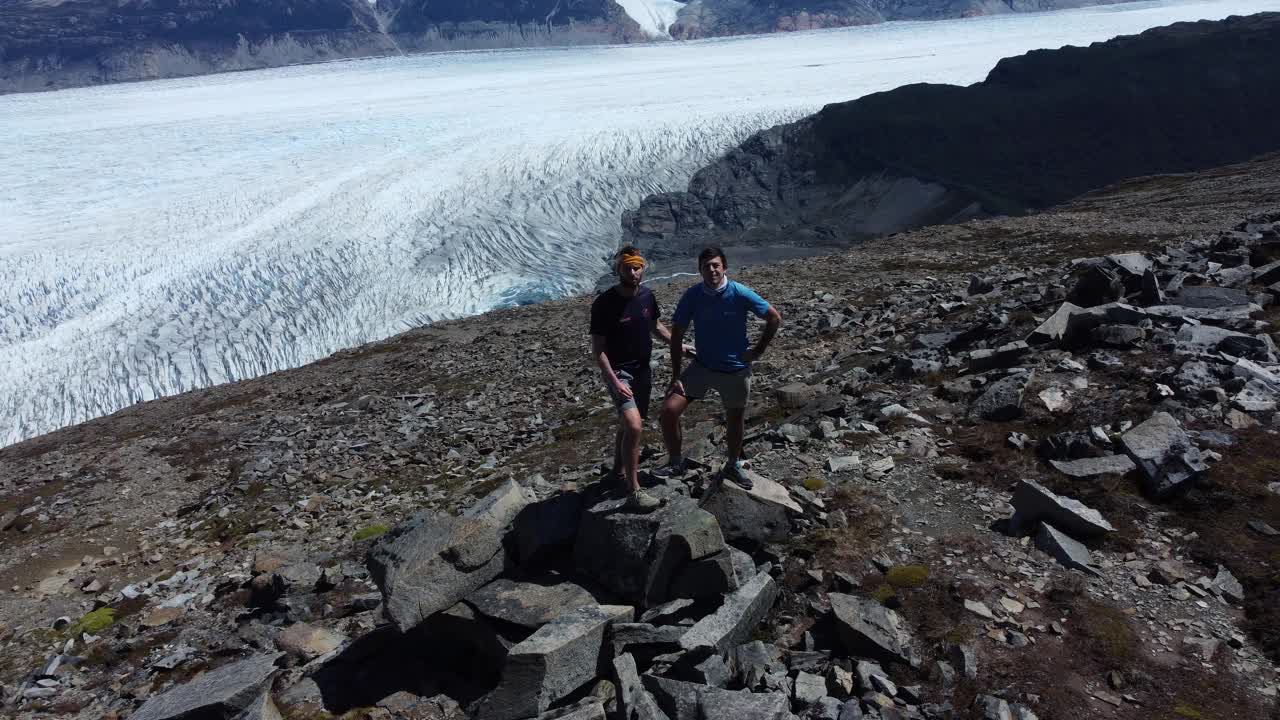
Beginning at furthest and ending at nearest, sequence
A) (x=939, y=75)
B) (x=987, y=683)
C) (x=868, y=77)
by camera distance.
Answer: (x=939, y=75), (x=868, y=77), (x=987, y=683)

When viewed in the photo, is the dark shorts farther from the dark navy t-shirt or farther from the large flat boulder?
the large flat boulder

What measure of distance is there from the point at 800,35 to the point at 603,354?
207903 millimetres

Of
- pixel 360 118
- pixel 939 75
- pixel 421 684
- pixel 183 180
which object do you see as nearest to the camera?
pixel 421 684

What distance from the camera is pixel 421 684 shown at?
5918mm

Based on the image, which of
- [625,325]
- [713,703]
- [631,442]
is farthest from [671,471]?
[713,703]

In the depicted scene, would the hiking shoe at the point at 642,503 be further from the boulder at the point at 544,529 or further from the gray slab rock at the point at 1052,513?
the gray slab rock at the point at 1052,513

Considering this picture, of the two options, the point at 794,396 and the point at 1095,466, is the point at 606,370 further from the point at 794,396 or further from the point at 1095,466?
the point at 794,396

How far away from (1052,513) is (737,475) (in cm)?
275

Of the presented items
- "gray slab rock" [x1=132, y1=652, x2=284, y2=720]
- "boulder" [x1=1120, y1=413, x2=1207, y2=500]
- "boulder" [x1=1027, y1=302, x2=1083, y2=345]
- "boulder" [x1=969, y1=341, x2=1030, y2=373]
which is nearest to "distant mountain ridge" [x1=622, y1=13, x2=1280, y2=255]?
"boulder" [x1=1027, y1=302, x2=1083, y2=345]

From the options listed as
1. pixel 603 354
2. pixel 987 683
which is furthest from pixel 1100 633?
pixel 603 354

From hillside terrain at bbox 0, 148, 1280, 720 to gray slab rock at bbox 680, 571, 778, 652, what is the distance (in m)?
0.03

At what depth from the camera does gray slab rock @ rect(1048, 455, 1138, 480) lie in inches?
269

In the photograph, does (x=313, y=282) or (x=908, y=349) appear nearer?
(x=908, y=349)

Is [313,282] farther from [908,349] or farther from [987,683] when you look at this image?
[987,683]
